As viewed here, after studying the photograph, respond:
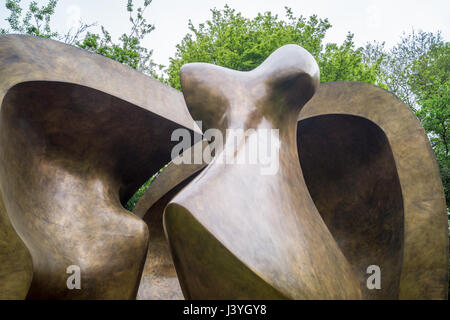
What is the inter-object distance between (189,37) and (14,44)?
12.6 metres

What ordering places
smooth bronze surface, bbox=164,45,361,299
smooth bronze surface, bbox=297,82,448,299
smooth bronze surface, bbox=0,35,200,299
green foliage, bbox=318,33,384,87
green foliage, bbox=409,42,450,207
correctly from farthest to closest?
green foliage, bbox=318,33,384,87 → green foliage, bbox=409,42,450,207 → smooth bronze surface, bbox=0,35,200,299 → smooth bronze surface, bbox=297,82,448,299 → smooth bronze surface, bbox=164,45,361,299

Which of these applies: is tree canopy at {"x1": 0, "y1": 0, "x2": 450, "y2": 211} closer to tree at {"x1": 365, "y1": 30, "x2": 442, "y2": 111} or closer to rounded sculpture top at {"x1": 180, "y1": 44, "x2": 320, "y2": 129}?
tree at {"x1": 365, "y1": 30, "x2": 442, "y2": 111}

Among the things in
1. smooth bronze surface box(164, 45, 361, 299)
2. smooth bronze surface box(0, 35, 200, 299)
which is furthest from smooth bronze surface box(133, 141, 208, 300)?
smooth bronze surface box(164, 45, 361, 299)

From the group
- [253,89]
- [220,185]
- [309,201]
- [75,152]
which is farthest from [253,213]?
[75,152]

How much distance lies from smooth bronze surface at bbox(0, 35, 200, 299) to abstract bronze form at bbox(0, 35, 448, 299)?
0.02 meters

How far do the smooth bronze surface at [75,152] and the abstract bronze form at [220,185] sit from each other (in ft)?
0.06

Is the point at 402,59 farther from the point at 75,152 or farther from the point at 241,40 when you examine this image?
the point at 75,152

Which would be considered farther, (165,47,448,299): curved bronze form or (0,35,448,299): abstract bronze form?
(0,35,448,299): abstract bronze form

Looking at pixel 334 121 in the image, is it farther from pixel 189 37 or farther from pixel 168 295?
pixel 189 37


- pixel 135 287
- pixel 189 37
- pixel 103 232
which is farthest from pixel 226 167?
pixel 189 37

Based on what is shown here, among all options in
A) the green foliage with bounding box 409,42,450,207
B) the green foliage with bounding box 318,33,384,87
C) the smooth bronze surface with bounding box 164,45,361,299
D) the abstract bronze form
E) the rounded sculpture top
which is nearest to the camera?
the smooth bronze surface with bounding box 164,45,361,299

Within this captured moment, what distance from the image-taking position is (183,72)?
372 cm

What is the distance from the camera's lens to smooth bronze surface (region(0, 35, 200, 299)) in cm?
397

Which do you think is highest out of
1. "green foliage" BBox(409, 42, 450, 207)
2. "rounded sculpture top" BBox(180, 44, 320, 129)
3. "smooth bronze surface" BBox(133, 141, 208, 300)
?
"green foliage" BBox(409, 42, 450, 207)
